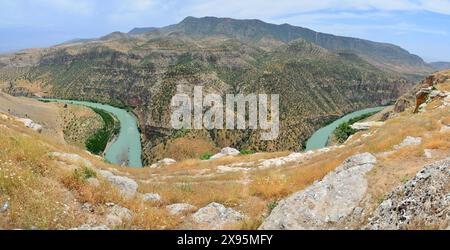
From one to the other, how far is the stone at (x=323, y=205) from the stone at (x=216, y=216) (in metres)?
1.72

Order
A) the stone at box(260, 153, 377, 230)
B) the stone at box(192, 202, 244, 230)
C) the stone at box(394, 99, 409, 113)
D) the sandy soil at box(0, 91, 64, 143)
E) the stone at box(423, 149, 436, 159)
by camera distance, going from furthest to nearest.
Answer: the sandy soil at box(0, 91, 64, 143) < the stone at box(394, 99, 409, 113) < the stone at box(423, 149, 436, 159) < the stone at box(192, 202, 244, 230) < the stone at box(260, 153, 377, 230)

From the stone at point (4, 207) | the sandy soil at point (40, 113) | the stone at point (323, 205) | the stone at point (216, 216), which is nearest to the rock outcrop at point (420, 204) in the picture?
the stone at point (323, 205)

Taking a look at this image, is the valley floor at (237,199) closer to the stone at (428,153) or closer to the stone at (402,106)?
the stone at (428,153)

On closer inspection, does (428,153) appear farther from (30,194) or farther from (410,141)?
(30,194)

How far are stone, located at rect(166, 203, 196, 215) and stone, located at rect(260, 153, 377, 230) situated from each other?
3.53 metres

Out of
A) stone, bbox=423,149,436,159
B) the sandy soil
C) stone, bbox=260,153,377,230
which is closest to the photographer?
stone, bbox=260,153,377,230

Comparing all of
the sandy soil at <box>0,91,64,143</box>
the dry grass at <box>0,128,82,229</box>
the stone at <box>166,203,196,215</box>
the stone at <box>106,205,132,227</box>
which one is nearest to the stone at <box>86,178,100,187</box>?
the dry grass at <box>0,128,82,229</box>

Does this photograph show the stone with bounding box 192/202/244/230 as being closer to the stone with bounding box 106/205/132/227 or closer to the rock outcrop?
the stone with bounding box 106/205/132/227

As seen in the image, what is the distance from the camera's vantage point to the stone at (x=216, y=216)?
12.7m

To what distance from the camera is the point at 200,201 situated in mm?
14680

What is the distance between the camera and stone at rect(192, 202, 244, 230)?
12.7 metres

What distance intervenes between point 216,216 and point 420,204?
21.9ft
